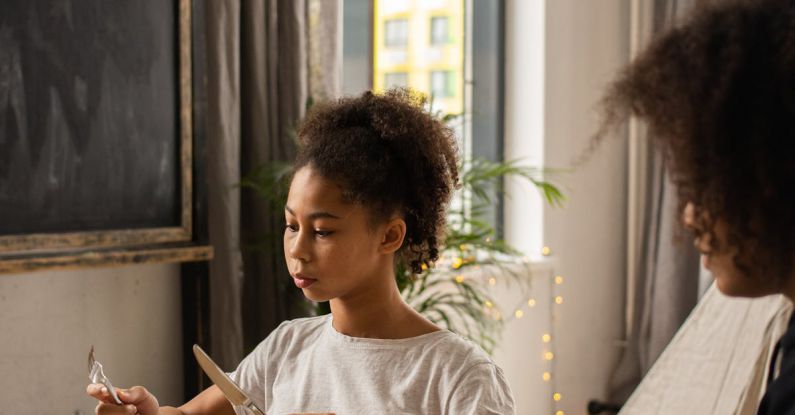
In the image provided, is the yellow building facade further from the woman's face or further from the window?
the woman's face

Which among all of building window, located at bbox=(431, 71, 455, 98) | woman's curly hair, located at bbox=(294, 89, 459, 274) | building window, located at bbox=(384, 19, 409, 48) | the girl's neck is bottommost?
the girl's neck

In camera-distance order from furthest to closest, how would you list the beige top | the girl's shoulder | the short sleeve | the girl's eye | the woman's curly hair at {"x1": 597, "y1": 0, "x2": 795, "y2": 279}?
the beige top, the girl's shoulder, the girl's eye, the short sleeve, the woman's curly hair at {"x1": 597, "y1": 0, "x2": 795, "y2": 279}

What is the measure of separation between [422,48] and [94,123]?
5.53 feet

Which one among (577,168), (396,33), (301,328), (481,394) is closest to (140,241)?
(301,328)

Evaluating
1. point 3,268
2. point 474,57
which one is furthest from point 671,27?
point 474,57

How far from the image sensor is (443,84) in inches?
140

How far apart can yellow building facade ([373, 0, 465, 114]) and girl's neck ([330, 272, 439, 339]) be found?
73.3 inches

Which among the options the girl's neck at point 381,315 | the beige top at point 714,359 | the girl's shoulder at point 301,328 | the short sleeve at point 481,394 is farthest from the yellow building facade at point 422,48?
the short sleeve at point 481,394

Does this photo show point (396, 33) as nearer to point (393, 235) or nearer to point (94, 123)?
point (94, 123)

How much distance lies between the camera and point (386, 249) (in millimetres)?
1304

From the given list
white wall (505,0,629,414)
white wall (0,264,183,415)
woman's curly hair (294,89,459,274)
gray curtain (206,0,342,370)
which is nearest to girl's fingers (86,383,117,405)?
woman's curly hair (294,89,459,274)

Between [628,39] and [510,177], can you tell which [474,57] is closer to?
[510,177]

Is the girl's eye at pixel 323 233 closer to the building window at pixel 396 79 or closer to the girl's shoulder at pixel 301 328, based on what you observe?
the girl's shoulder at pixel 301 328

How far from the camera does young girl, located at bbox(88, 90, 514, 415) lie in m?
1.23
